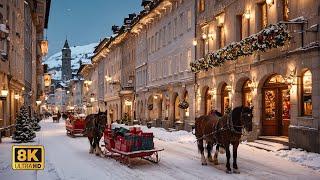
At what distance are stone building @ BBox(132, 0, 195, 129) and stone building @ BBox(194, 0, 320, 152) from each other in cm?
245

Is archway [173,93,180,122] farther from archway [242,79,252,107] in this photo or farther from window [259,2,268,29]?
window [259,2,268,29]

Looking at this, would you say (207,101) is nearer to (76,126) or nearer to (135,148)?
(76,126)

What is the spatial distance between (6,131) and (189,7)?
16335mm

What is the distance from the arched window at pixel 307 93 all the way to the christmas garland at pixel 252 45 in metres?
1.73

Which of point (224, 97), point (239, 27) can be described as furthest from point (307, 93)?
point (224, 97)

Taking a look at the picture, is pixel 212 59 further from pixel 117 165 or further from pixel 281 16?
pixel 117 165

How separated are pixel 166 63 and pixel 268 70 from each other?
20.6 meters

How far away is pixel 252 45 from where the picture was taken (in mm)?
21750

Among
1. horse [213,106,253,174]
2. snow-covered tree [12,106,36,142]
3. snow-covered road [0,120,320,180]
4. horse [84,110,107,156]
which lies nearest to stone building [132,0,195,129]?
snow-covered tree [12,106,36,142]

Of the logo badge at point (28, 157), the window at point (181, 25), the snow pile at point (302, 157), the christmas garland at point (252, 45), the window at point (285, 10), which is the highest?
the window at point (181, 25)

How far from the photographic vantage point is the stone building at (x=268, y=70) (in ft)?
61.4

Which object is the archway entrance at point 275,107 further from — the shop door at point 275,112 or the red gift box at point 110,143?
the red gift box at point 110,143

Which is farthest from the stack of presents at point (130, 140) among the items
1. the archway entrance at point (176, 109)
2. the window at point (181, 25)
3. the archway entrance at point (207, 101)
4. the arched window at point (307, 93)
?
the archway entrance at point (176, 109)

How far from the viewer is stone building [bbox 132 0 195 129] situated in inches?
1411
